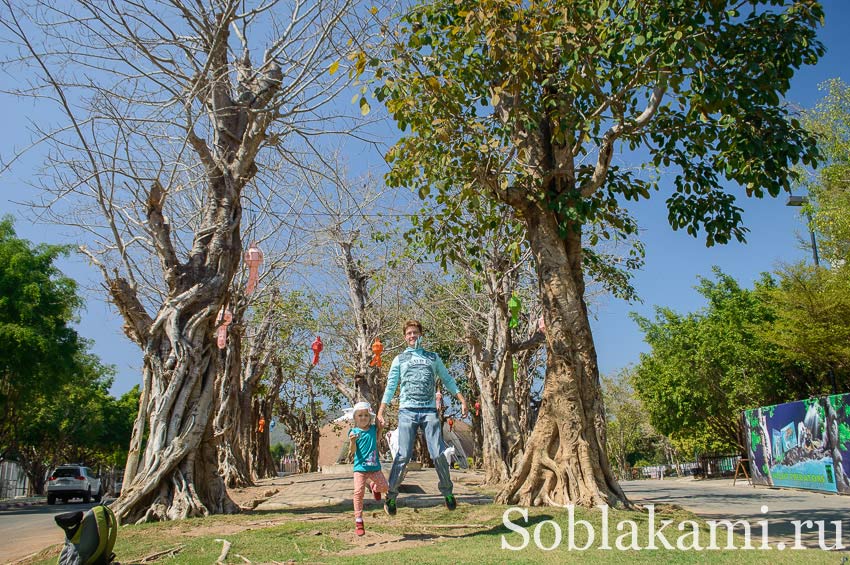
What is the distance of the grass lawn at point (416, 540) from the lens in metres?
4.71

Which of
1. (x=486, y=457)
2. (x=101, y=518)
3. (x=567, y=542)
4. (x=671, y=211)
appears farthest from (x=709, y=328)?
(x=101, y=518)

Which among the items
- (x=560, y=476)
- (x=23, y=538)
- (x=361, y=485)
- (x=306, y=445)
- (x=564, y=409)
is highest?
(x=564, y=409)

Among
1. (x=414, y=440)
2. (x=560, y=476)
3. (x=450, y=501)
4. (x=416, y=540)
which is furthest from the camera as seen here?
(x=560, y=476)

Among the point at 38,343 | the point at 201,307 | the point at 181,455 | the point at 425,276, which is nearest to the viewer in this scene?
the point at 181,455

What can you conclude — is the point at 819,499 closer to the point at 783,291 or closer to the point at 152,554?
the point at 783,291

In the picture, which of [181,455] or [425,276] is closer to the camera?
[181,455]

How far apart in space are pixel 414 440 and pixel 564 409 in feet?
7.54

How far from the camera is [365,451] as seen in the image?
6.26 metres

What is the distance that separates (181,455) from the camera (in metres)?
8.15

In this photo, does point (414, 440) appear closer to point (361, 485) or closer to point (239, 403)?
point (361, 485)

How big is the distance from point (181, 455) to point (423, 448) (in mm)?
28498

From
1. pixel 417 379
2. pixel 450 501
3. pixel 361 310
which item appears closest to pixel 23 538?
pixel 450 501

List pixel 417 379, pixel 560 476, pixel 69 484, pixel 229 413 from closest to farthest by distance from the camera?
pixel 417 379 < pixel 560 476 < pixel 229 413 < pixel 69 484

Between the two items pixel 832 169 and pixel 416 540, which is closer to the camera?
pixel 416 540
